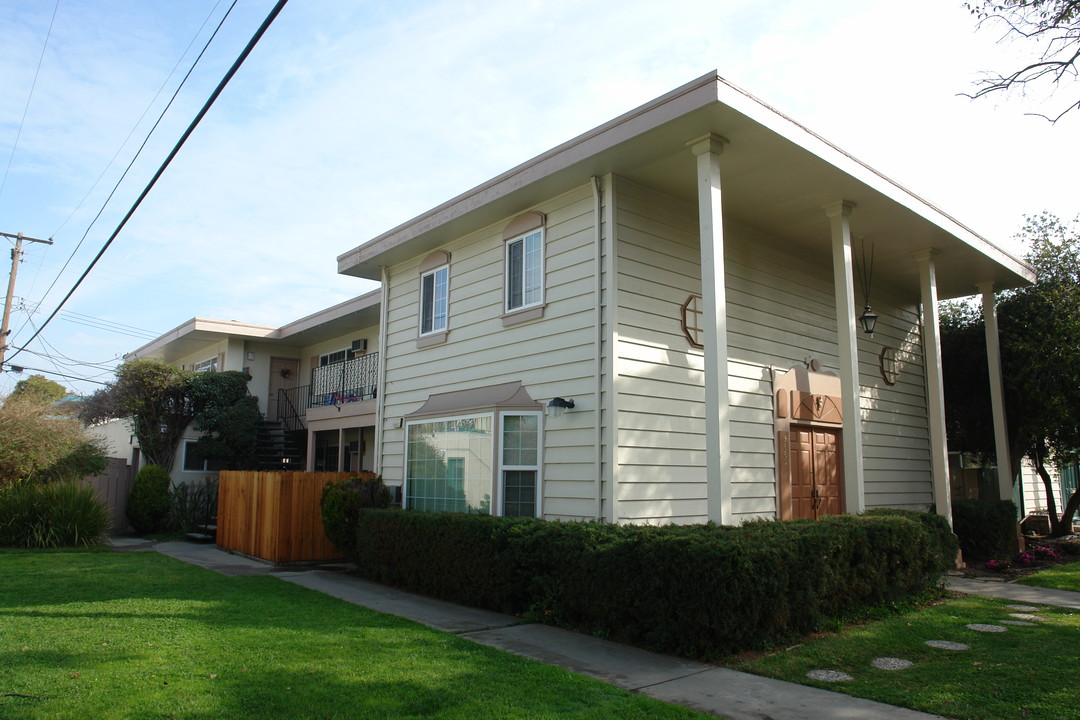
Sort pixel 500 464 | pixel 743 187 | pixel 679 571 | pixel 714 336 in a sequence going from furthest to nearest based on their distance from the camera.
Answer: pixel 500 464 < pixel 743 187 < pixel 714 336 < pixel 679 571

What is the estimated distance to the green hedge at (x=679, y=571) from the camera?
238 inches

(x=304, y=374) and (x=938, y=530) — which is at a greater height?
(x=304, y=374)

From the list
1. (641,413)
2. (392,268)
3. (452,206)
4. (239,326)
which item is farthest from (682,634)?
(239,326)

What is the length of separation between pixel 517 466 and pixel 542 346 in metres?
1.57

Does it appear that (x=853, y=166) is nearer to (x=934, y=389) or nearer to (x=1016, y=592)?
(x=934, y=389)

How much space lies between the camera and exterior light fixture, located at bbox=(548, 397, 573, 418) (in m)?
8.90

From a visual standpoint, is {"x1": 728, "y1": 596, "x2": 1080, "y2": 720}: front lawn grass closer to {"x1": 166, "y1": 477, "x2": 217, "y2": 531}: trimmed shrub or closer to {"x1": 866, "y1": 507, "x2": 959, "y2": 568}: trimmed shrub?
{"x1": 866, "y1": 507, "x2": 959, "y2": 568}: trimmed shrub

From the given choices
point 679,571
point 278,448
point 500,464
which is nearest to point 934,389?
point 500,464

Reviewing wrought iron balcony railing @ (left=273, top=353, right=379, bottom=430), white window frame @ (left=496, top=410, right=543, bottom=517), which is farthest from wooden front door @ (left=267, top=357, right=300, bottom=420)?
white window frame @ (left=496, top=410, right=543, bottom=517)

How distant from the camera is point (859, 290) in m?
13.5

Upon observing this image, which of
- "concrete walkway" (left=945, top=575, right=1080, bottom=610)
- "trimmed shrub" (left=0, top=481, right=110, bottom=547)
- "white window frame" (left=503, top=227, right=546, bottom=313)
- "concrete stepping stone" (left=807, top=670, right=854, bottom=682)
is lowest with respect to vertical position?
"concrete stepping stone" (left=807, top=670, right=854, bottom=682)

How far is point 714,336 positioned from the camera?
768 cm

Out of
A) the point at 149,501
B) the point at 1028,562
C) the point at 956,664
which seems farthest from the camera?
the point at 149,501

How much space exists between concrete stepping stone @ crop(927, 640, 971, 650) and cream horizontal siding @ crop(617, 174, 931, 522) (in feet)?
10.2
